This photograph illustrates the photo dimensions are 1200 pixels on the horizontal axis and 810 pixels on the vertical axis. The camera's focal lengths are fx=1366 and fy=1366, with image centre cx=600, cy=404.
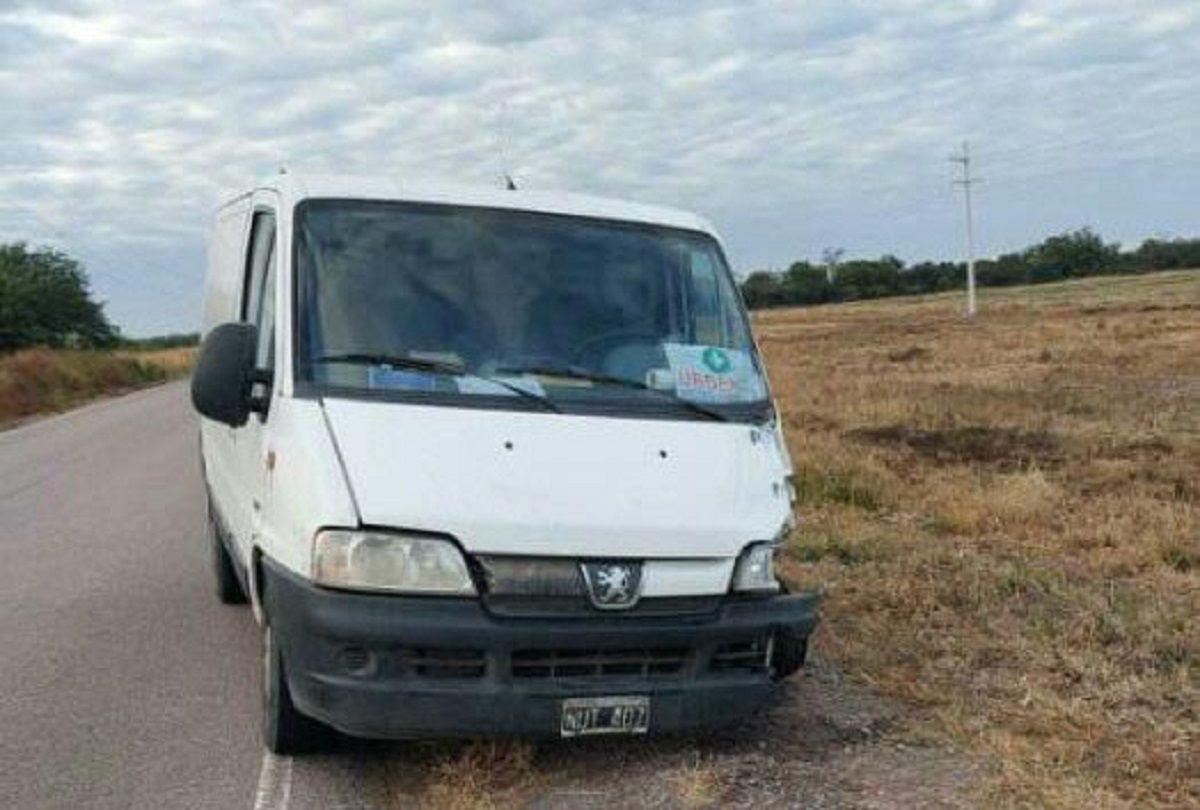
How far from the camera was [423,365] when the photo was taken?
16.4ft

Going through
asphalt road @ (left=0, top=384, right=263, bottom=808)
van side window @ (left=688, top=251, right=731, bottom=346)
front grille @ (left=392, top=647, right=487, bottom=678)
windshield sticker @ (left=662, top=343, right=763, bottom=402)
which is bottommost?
asphalt road @ (left=0, top=384, right=263, bottom=808)

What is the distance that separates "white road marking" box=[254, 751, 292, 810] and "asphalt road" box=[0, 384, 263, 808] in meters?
0.05

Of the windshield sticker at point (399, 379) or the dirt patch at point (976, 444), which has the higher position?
the windshield sticker at point (399, 379)

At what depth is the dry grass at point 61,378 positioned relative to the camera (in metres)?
35.3

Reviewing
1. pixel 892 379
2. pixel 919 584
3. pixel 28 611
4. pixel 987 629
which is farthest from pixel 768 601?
pixel 892 379

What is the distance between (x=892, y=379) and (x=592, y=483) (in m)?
Result: 20.6

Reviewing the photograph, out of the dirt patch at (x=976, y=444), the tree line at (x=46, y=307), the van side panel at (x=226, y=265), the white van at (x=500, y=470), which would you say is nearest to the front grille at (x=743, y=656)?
the white van at (x=500, y=470)

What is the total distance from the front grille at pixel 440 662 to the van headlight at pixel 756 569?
3.06ft

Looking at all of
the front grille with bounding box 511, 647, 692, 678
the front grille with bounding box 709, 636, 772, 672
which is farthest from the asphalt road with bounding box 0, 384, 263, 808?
the front grille with bounding box 709, 636, 772, 672

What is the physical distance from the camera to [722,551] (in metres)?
4.61

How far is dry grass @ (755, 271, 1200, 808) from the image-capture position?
501 centimetres

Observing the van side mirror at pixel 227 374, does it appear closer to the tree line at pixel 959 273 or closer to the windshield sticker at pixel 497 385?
the windshield sticker at pixel 497 385

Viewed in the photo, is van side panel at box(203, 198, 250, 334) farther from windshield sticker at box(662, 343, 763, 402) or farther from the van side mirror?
windshield sticker at box(662, 343, 763, 402)

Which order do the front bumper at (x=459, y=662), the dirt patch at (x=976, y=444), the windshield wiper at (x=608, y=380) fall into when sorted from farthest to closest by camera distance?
the dirt patch at (x=976, y=444)
the windshield wiper at (x=608, y=380)
the front bumper at (x=459, y=662)
